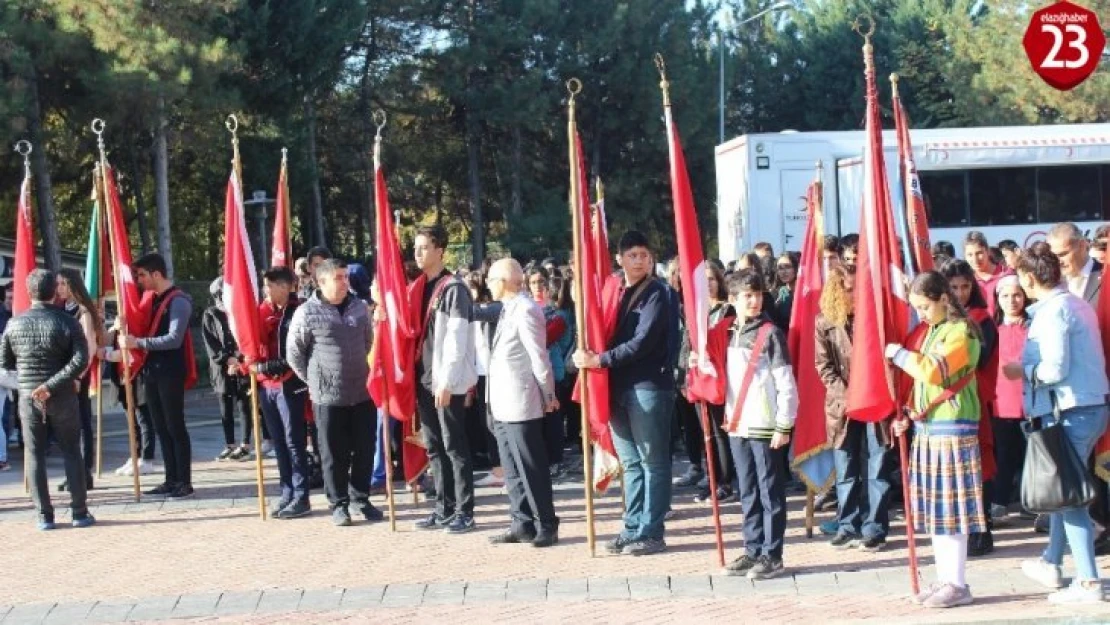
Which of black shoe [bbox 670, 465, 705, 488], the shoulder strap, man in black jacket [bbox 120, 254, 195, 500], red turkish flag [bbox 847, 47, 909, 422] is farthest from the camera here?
man in black jacket [bbox 120, 254, 195, 500]

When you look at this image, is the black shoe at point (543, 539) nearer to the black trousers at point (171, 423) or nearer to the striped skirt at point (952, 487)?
the striped skirt at point (952, 487)

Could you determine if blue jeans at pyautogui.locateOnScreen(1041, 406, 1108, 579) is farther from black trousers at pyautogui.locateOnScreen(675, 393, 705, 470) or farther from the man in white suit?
black trousers at pyautogui.locateOnScreen(675, 393, 705, 470)

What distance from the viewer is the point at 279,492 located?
465 inches

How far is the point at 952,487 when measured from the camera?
720cm

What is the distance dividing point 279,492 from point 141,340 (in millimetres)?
1633

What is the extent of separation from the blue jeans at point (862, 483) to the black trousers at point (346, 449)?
333 centimetres

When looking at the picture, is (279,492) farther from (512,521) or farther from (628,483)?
(628,483)

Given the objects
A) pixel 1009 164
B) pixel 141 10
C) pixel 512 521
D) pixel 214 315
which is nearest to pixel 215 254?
pixel 141 10

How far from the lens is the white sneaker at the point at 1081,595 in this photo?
23.3 ft

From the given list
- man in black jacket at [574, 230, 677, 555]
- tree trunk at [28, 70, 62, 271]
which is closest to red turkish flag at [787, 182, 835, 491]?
man in black jacket at [574, 230, 677, 555]

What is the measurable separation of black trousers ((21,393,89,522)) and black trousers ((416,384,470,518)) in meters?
2.57

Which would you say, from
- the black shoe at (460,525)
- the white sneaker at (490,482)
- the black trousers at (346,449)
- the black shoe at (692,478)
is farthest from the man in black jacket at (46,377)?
the black shoe at (692,478)

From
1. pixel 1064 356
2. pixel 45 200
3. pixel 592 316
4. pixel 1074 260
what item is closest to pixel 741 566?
pixel 592 316

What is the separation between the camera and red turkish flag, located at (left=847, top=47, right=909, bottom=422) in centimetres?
756
